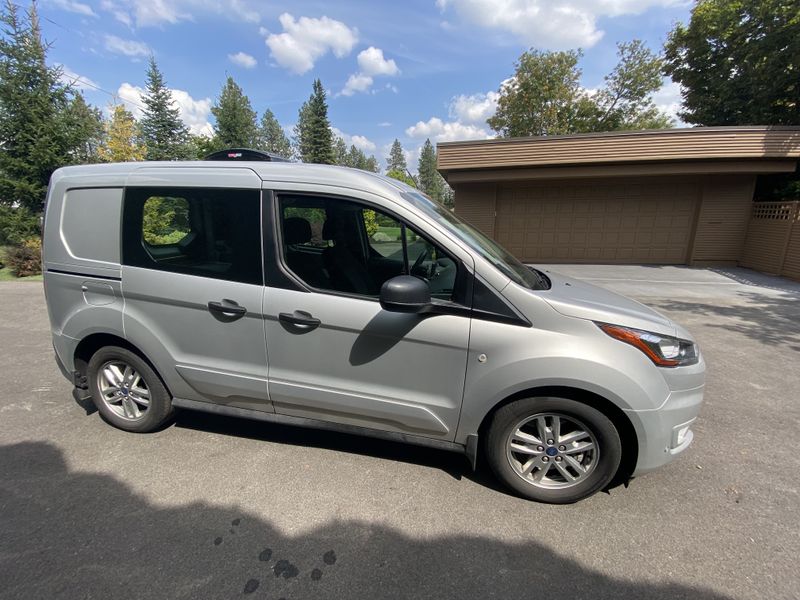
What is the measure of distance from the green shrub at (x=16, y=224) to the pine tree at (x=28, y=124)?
0.24 m

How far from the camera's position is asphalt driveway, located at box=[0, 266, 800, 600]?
6.07 feet

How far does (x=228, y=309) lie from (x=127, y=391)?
1.31 m

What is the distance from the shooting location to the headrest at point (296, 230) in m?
2.51

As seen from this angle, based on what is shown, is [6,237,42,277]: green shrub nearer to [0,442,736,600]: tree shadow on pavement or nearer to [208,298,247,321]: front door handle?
[0,442,736,600]: tree shadow on pavement

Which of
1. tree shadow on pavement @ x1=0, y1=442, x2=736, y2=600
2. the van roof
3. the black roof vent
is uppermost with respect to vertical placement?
the black roof vent

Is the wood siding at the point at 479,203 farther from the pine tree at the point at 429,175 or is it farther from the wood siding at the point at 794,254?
the pine tree at the point at 429,175

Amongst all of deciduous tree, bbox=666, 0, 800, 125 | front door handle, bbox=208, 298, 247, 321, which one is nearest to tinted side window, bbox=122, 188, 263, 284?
front door handle, bbox=208, 298, 247, 321

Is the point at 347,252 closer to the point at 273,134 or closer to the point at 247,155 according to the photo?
the point at 247,155

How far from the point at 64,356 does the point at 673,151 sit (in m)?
14.3

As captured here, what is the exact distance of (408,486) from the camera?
2.50m

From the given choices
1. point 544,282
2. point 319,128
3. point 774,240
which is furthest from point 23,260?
point 319,128

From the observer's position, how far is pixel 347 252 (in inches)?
106

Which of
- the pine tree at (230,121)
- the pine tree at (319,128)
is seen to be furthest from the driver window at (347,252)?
the pine tree at (319,128)

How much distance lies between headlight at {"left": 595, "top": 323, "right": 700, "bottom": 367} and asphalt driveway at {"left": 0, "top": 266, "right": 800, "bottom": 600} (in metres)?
0.93
